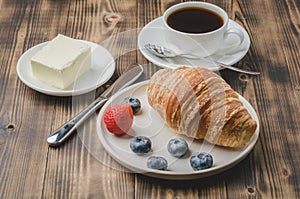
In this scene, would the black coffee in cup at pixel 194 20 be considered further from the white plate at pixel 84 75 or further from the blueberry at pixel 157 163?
the blueberry at pixel 157 163

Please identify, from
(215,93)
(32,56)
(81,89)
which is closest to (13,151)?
(81,89)

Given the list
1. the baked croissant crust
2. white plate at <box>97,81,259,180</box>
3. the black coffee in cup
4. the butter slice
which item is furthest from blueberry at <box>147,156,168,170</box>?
the black coffee in cup

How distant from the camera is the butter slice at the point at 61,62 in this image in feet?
4.54

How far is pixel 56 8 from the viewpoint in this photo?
1779 mm

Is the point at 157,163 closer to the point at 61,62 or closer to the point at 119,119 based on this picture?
the point at 119,119

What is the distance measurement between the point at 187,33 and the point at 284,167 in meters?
0.49

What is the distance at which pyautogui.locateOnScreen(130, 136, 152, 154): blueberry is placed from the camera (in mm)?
1175

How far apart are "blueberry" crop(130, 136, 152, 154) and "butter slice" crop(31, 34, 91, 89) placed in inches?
12.3

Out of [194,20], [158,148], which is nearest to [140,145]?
[158,148]

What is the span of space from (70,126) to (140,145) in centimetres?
21

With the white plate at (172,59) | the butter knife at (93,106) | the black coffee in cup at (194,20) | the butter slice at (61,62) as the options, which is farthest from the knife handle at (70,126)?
the black coffee in cup at (194,20)

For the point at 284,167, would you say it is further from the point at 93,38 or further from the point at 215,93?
the point at 93,38

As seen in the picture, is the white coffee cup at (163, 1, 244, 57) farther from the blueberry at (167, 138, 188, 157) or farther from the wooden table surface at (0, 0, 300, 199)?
the blueberry at (167, 138, 188, 157)

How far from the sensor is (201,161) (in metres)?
1.13
